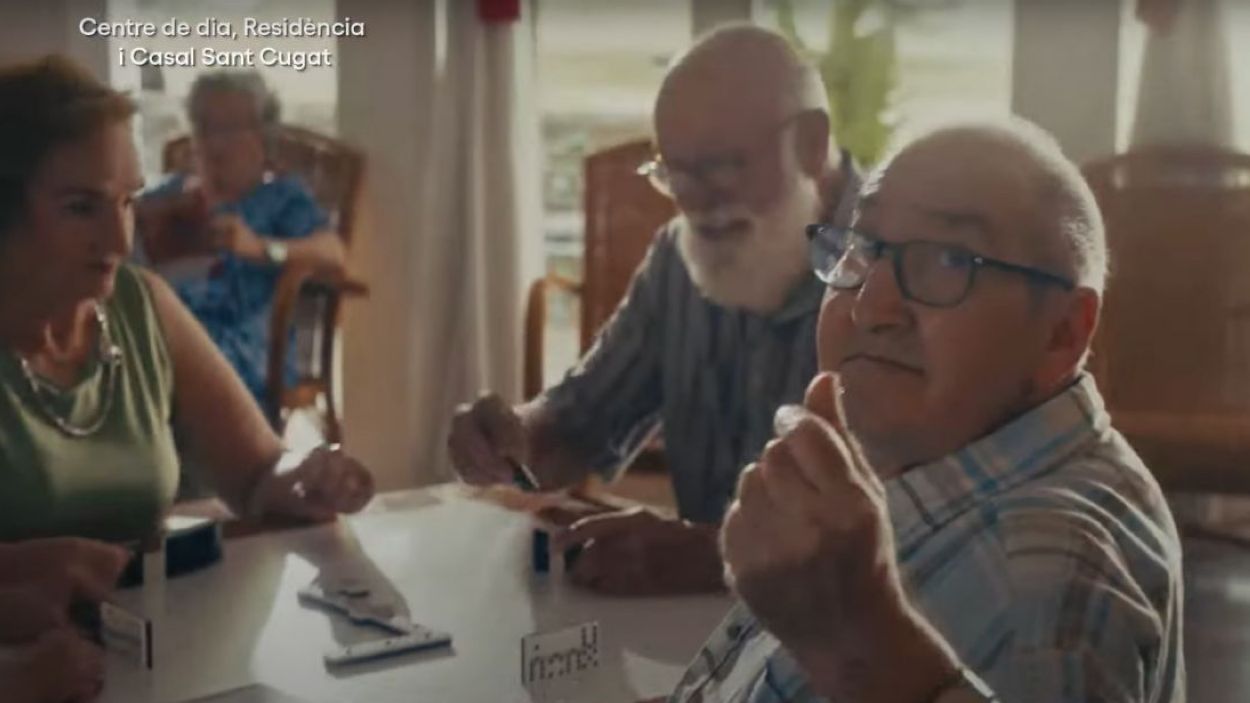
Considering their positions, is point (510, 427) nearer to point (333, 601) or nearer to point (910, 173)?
point (333, 601)

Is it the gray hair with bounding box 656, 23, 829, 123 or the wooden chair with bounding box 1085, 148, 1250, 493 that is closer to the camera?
the gray hair with bounding box 656, 23, 829, 123

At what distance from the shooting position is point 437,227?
160 centimetres

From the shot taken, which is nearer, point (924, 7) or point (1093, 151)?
point (1093, 151)

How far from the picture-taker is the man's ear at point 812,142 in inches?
45.7

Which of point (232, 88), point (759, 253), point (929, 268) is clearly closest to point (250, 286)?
point (232, 88)

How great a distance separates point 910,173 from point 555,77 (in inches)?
38.0

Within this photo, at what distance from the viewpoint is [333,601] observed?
0.91m

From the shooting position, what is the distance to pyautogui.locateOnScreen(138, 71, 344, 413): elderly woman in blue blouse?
121 centimetres

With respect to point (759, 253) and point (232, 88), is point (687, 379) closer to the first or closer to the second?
point (759, 253)

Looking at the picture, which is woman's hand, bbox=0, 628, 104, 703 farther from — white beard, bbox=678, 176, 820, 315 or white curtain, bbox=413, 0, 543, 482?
white curtain, bbox=413, 0, 543, 482

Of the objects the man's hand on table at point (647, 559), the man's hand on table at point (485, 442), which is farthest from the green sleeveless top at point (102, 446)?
the man's hand on table at point (647, 559)

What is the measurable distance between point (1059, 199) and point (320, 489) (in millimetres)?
652

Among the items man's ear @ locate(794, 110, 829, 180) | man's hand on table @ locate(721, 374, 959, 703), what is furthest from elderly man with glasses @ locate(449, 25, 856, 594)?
man's hand on table @ locate(721, 374, 959, 703)

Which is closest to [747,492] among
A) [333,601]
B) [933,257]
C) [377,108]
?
[933,257]
